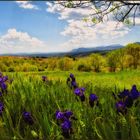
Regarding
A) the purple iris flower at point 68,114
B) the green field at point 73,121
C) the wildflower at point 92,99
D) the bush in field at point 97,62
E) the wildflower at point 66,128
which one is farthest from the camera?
the bush in field at point 97,62

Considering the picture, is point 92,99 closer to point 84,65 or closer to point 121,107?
point 121,107

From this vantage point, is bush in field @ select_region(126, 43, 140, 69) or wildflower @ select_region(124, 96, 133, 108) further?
bush in field @ select_region(126, 43, 140, 69)

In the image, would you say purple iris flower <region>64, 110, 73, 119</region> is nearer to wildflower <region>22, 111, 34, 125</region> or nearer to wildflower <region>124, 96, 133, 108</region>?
wildflower <region>22, 111, 34, 125</region>

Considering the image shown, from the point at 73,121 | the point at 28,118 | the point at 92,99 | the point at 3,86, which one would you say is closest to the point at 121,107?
the point at 92,99

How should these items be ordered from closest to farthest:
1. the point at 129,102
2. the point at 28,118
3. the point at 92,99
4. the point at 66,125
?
the point at 66,125 < the point at 28,118 < the point at 129,102 < the point at 92,99

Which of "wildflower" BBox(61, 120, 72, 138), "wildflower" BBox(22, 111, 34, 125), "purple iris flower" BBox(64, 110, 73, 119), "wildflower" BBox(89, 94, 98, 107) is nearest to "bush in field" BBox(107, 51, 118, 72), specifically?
"wildflower" BBox(89, 94, 98, 107)

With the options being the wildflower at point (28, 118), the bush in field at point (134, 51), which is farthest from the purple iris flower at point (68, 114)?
the bush in field at point (134, 51)

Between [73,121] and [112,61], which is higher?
[73,121]

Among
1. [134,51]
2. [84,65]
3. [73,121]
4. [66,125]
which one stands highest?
[66,125]

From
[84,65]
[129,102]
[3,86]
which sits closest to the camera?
[129,102]

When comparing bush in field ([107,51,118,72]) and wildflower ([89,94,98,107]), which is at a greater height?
wildflower ([89,94,98,107])

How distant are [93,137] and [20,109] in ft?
5.36

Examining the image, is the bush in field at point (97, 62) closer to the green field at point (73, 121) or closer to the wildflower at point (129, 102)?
the green field at point (73, 121)

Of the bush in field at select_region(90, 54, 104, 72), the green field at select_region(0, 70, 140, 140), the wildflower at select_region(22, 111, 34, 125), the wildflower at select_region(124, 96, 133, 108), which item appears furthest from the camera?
the bush in field at select_region(90, 54, 104, 72)
